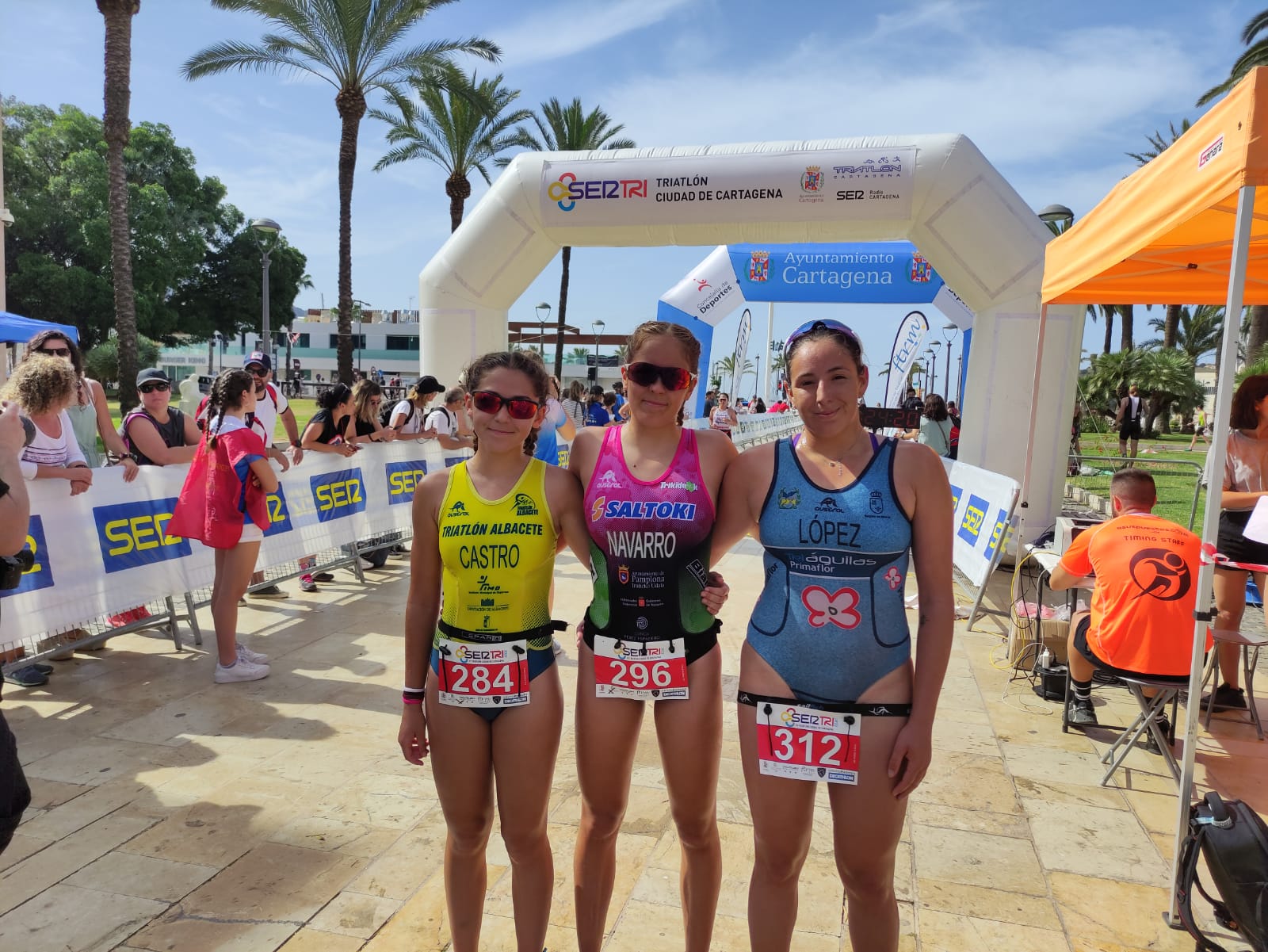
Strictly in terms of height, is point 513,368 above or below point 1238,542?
above

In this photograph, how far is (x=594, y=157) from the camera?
370 inches

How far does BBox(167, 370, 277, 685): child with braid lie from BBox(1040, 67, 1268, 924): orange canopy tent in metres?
4.59

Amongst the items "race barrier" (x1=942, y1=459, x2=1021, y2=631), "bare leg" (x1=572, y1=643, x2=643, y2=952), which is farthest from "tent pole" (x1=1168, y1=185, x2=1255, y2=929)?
"race barrier" (x1=942, y1=459, x2=1021, y2=631)

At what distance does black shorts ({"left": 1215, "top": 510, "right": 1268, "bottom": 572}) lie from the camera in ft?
16.1

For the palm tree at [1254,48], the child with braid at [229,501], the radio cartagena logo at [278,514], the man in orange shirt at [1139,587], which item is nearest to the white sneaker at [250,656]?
the child with braid at [229,501]

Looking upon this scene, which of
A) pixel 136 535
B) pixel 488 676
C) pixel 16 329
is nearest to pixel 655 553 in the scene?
pixel 488 676

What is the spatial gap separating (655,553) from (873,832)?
873 millimetres

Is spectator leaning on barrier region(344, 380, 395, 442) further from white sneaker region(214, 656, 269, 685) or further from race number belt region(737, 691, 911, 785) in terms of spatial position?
race number belt region(737, 691, 911, 785)

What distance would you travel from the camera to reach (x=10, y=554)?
1.94 metres

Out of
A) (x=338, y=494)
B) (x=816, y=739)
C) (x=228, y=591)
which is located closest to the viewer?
(x=816, y=739)

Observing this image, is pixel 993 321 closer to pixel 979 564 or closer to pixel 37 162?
pixel 979 564

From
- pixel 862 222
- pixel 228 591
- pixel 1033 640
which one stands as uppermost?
pixel 862 222

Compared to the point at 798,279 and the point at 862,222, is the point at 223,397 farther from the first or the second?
the point at 798,279

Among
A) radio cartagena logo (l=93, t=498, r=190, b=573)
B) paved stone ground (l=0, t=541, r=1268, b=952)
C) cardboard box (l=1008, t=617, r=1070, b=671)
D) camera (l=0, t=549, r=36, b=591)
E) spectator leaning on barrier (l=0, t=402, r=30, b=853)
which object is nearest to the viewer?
spectator leaning on barrier (l=0, t=402, r=30, b=853)
